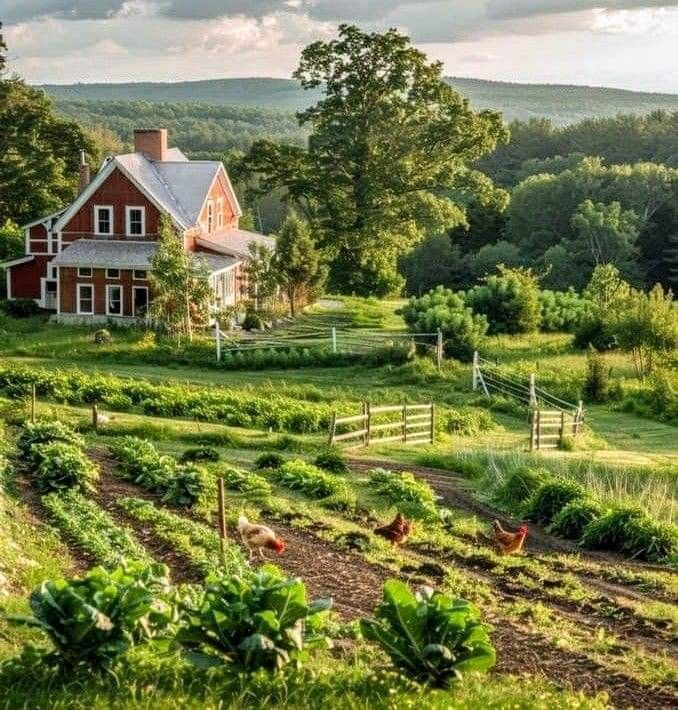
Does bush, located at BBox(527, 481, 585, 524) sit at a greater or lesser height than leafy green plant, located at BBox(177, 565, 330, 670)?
lesser

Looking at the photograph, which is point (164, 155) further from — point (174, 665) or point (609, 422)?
point (174, 665)

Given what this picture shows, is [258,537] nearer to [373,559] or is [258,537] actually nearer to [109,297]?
[373,559]

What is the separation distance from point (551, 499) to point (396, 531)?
4.79 metres

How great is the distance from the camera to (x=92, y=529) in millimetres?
14562

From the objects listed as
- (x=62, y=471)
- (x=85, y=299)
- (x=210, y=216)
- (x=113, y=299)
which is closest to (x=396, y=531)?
(x=62, y=471)

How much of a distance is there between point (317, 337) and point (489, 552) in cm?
2692

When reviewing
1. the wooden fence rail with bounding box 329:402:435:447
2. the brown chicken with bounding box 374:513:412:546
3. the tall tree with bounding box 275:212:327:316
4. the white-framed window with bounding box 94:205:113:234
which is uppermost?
the white-framed window with bounding box 94:205:113:234

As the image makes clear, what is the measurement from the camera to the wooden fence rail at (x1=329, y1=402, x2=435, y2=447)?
87.7 feet

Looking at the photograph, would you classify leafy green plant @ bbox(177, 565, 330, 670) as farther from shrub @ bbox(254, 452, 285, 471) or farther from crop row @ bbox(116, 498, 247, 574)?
shrub @ bbox(254, 452, 285, 471)

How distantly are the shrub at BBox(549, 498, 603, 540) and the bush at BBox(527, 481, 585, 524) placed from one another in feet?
1.83

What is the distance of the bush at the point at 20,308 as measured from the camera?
46406 mm

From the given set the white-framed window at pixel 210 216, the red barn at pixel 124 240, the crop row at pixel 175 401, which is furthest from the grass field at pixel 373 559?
the white-framed window at pixel 210 216

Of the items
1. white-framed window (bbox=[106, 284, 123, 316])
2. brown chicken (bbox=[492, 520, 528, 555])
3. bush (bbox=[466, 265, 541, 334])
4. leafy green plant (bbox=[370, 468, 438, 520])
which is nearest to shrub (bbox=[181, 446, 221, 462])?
leafy green plant (bbox=[370, 468, 438, 520])

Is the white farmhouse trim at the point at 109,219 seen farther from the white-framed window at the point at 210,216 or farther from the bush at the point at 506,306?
the bush at the point at 506,306
